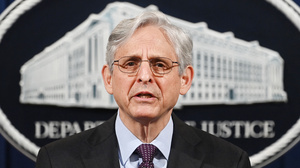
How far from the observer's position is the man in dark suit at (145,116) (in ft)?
2.71

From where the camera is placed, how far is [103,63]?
1.48 metres

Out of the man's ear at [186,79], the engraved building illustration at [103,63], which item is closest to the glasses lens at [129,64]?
the man's ear at [186,79]

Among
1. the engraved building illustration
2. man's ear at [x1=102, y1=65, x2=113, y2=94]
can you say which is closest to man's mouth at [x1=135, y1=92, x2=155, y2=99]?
man's ear at [x1=102, y1=65, x2=113, y2=94]

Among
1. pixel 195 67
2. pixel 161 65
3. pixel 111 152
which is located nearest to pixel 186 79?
pixel 161 65

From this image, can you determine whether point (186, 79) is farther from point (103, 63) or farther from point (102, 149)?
point (103, 63)

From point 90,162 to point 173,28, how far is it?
1.18 feet

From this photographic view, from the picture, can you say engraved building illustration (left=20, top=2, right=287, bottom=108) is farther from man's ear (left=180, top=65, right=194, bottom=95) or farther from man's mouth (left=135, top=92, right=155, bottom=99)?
man's mouth (left=135, top=92, right=155, bottom=99)

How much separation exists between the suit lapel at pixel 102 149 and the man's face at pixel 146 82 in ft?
0.32

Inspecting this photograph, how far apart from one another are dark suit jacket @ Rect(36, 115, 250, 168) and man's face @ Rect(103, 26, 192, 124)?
0.11 m

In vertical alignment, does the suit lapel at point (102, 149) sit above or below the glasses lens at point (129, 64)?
below

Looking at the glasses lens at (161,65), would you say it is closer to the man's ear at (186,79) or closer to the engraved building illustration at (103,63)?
the man's ear at (186,79)

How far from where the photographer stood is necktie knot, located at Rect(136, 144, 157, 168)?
0.86 metres

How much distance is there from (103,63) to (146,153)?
68 cm

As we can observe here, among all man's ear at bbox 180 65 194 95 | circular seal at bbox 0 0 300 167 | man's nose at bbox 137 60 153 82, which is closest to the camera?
man's nose at bbox 137 60 153 82
